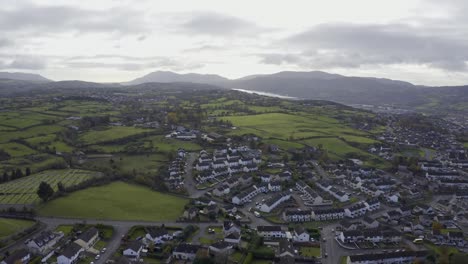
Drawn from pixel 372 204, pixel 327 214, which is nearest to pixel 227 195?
pixel 327 214

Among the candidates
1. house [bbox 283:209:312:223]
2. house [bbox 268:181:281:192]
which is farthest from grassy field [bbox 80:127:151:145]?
house [bbox 283:209:312:223]

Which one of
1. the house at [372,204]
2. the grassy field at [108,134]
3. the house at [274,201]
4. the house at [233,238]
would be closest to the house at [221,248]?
the house at [233,238]

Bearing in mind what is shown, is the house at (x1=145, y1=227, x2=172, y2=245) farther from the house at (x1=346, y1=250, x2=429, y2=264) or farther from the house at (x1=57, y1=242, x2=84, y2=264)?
the house at (x1=346, y1=250, x2=429, y2=264)

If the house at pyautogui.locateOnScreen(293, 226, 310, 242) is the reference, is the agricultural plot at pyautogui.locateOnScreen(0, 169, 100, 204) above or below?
above

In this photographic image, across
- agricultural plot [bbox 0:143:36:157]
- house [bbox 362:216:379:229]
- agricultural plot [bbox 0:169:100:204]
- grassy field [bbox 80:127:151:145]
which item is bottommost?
house [bbox 362:216:379:229]

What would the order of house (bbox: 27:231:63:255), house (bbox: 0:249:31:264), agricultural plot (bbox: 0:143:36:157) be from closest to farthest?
house (bbox: 0:249:31:264)
house (bbox: 27:231:63:255)
agricultural plot (bbox: 0:143:36:157)

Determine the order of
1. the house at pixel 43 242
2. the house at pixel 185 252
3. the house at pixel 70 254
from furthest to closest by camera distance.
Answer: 1. the house at pixel 43 242
2. the house at pixel 185 252
3. the house at pixel 70 254

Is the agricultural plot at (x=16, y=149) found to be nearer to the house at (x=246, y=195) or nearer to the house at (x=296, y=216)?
the house at (x=246, y=195)
